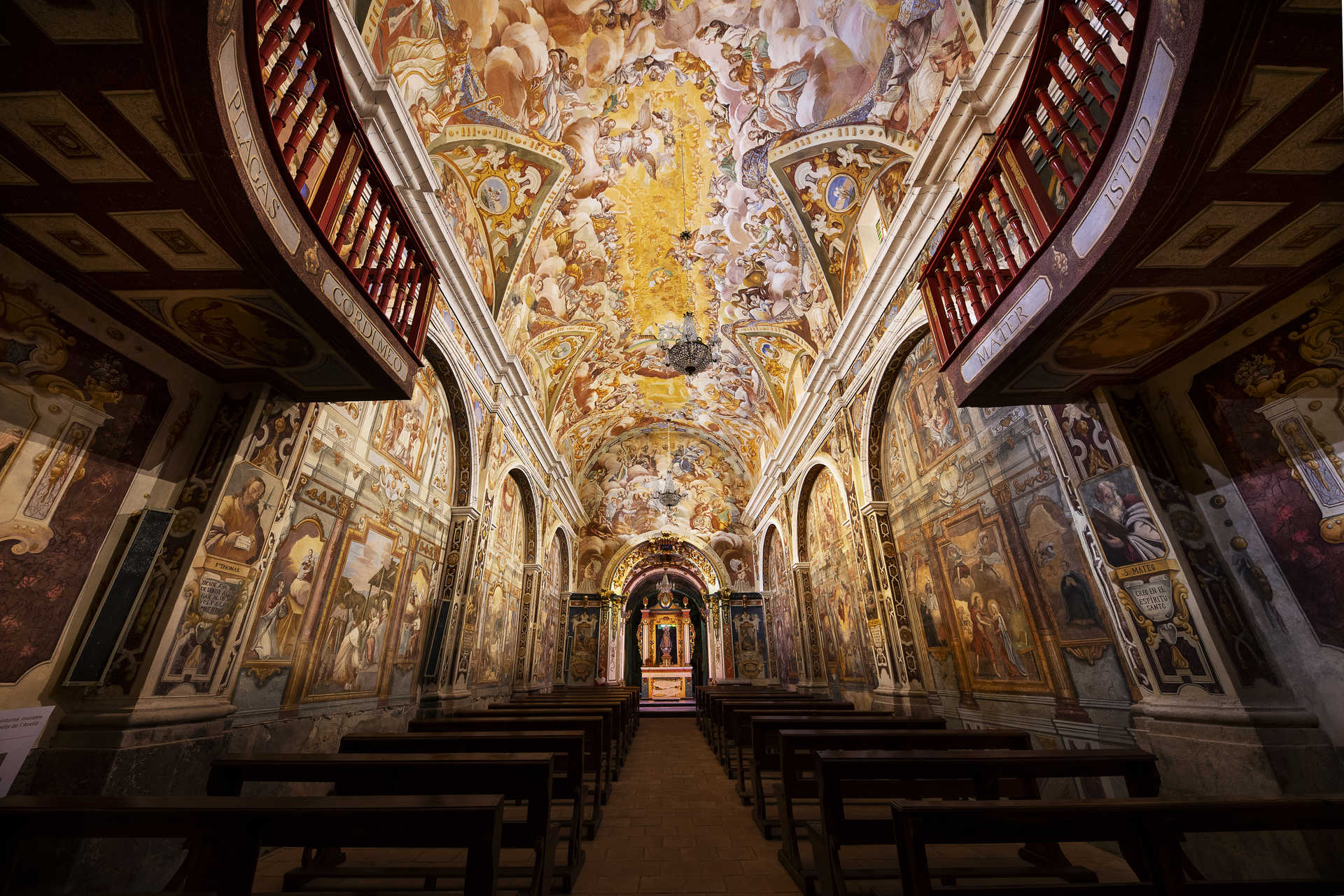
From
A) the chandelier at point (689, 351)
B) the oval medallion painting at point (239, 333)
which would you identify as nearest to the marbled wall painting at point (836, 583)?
the chandelier at point (689, 351)

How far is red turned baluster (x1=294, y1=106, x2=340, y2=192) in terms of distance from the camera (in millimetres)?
2977

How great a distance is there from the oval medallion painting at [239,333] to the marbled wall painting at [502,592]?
6.32m

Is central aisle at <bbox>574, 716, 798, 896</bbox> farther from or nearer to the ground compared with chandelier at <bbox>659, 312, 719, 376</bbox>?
nearer to the ground

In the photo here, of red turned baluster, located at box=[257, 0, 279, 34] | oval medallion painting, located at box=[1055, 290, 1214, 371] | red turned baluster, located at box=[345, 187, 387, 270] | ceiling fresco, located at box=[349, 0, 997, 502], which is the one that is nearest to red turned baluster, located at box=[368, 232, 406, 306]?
red turned baluster, located at box=[345, 187, 387, 270]

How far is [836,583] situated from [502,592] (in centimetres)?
692

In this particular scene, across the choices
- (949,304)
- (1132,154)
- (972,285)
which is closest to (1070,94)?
(1132,154)

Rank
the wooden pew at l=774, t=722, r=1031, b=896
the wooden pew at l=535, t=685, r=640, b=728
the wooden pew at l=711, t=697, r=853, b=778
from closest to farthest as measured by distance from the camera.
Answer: the wooden pew at l=774, t=722, r=1031, b=896 < the wooden pew at l=711, t=697, r=853, b=778 < the wooden pew at l=535, t=685, r=640, b=728

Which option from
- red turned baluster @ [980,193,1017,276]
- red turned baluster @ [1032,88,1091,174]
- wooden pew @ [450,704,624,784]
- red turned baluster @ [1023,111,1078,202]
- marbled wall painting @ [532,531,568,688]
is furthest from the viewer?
marbled wall painting @ [532,531,568,688]

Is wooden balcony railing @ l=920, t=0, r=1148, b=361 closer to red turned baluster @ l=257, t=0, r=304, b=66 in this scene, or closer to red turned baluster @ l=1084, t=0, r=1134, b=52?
red turned baluster @ l=1084, t=0, r=1134, b=52

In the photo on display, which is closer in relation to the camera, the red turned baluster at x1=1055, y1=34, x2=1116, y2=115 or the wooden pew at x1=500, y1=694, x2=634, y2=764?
the red turned baluster at x1=1055, y1=34, x2=1116, y2=115

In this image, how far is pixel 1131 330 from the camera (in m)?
3.19

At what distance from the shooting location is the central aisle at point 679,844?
3.28 metres

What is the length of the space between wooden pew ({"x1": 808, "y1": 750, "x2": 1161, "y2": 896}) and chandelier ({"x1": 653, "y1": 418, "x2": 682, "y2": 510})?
40.1ft

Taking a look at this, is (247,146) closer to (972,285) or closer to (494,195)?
(972,285)
